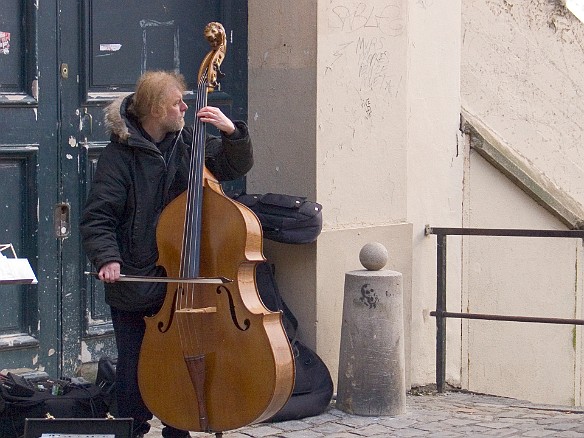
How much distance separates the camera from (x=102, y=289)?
575cm

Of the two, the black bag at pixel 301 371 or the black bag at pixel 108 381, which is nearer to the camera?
the black bag at pixel 108 381

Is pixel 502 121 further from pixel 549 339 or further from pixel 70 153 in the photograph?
pixel 70 153

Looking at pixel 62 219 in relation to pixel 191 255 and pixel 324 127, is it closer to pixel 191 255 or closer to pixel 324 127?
pixel 191 255

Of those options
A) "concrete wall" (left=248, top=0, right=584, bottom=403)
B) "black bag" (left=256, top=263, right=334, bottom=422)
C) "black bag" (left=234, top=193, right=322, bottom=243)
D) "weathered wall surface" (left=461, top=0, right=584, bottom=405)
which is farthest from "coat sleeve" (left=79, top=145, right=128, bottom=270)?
"weathered wall surface" (left=461, top=0, right=584, bottom=405)

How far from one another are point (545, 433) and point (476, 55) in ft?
10.1

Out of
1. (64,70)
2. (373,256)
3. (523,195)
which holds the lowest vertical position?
(373,256)

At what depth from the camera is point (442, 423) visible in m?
5.79

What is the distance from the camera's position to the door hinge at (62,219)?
5551mm

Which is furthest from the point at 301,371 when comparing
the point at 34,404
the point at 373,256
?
the point at 34,404

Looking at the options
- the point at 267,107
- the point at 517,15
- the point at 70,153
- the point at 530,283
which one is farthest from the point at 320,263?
the point at 517,15

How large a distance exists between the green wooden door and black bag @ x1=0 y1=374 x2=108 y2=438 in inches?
21.9

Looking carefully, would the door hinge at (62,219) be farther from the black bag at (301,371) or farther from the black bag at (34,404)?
the black bag at (301,371)

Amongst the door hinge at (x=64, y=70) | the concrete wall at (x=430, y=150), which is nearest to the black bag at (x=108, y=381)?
the door hinge at (x=64, y=70)

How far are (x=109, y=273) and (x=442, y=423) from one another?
6.79ft
